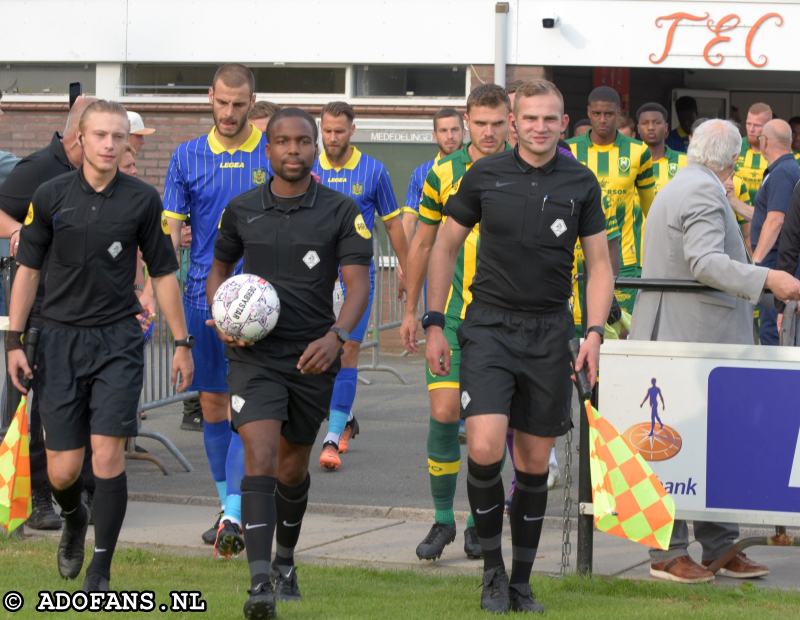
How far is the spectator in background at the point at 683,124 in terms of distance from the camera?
58.5 feet

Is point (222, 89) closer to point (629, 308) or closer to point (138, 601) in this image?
point (138, 601)

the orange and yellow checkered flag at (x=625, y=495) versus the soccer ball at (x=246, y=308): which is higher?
the soccer ball at (x=246, y=308)

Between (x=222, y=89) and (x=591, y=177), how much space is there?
7.23 ft

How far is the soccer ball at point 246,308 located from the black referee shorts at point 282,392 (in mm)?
151

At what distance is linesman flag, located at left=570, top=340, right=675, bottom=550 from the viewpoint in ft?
21.0

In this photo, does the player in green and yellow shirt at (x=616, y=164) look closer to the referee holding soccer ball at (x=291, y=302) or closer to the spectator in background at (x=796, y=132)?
the referee holding soccer ball at (x=291, y=302)

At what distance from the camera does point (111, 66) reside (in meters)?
17.9

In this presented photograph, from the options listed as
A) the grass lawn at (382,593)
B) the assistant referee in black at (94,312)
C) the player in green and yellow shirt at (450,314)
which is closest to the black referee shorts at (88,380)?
the assistant referee in black at (94,312)

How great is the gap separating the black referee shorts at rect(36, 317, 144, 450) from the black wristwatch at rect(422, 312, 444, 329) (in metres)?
1.24

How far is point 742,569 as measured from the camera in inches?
290

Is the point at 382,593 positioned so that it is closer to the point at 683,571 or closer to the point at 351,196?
the point at 683,571

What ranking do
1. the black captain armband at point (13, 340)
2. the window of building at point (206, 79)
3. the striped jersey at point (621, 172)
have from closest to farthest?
the black captain armband at point (13, 340)
the striped jersey at point (621, 172)
the window of building at point (206, 79)

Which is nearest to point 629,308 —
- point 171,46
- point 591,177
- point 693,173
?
point 693,173

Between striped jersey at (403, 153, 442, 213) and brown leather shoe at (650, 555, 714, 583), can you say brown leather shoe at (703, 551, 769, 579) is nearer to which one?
brown leather shoe at (650, 555, 714, 583)
